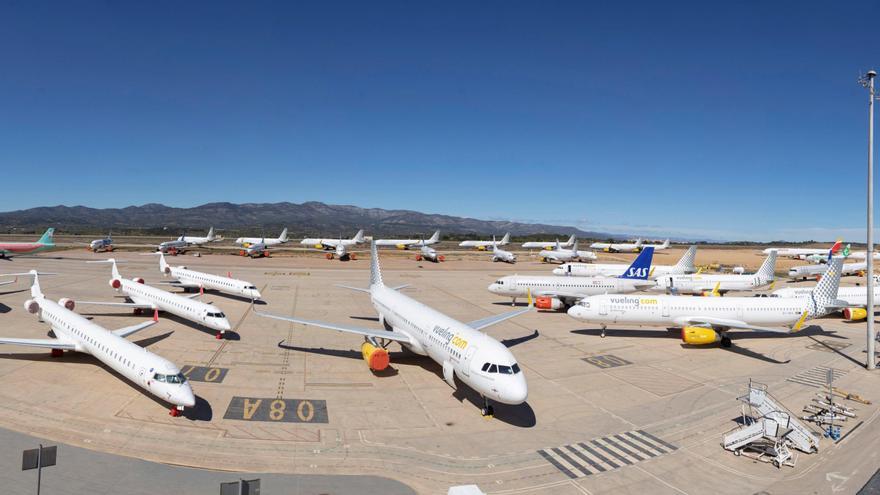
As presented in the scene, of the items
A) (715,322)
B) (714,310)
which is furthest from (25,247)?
(714,310)

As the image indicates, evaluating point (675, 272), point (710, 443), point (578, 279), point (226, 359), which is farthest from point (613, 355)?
point (675, 272)

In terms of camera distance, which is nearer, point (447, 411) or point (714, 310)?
point (447, 411)

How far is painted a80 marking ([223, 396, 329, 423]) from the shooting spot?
23.1 metres

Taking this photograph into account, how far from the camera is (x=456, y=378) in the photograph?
30.0m

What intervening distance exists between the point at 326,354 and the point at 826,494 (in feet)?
96.3

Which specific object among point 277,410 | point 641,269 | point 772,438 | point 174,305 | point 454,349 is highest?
point 641,269

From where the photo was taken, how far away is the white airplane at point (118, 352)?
72.6 ft

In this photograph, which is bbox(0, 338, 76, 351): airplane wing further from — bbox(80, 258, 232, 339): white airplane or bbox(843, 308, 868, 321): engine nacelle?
bbox(843, 308, 868, 321): engine nacelle

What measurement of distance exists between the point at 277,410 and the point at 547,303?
37.6 meters

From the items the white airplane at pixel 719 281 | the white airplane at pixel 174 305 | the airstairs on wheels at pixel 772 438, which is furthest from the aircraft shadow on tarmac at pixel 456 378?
the white airplane at pixel 719 281

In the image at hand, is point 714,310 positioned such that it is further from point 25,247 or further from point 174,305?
point 25,247

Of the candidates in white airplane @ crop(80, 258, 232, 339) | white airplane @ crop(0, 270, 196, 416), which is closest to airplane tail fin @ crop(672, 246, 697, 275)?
white airplane @ crop(80, 258, 232, 339)

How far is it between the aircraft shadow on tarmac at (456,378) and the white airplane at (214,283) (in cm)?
1661

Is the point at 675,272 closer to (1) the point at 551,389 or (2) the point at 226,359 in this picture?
(1) the point at 551,389
